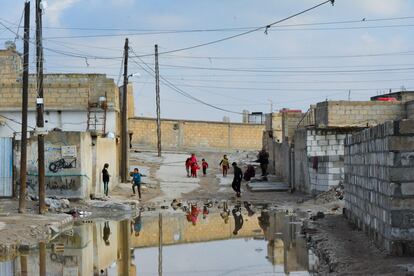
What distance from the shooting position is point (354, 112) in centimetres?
3119

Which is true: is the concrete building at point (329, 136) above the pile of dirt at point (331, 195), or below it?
above

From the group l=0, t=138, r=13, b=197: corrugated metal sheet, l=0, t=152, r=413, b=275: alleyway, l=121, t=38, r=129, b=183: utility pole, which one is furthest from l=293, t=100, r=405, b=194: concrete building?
l=0, t=138, r=13, b=197: corrugated metal sheet

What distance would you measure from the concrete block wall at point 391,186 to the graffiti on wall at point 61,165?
573 inches

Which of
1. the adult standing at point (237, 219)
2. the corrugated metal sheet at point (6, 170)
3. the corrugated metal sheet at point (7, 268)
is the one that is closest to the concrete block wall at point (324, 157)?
the adult standing at point (237, 219)

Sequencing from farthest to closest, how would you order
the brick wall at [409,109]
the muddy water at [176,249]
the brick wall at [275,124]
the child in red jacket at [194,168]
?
the brick wall at [275,124] → the child in red jacket at [194,168] → the brick wall at [409,109] → the muddy water at [176,249]

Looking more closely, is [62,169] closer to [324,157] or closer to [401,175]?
[324,157]

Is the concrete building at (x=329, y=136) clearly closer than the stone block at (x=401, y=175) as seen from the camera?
No

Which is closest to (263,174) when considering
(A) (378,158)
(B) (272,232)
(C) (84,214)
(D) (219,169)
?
(D) (219,169)

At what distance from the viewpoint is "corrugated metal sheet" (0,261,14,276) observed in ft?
40.9

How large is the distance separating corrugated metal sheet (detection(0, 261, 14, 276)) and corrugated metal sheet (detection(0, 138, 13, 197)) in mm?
12821

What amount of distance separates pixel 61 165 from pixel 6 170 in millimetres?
2118

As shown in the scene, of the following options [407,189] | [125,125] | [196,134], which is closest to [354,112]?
[125,125]

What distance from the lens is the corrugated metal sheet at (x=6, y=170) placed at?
85.6ft

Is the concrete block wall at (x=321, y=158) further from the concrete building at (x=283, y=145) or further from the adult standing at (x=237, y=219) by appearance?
the concrete building at (x=283, y=145)
